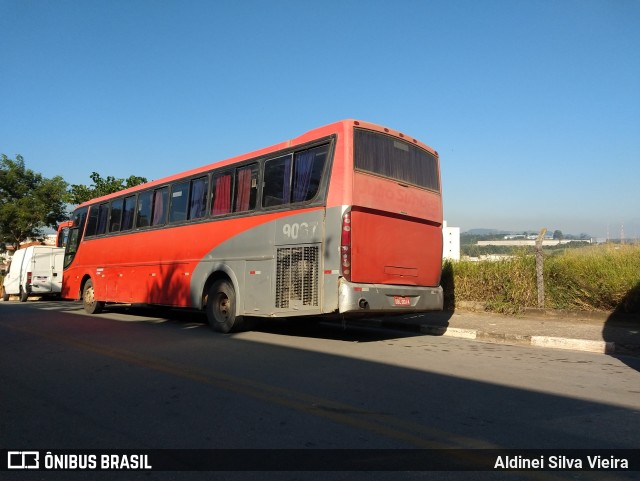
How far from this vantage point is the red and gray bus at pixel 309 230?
24.7ft

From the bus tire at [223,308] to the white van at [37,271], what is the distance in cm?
1614

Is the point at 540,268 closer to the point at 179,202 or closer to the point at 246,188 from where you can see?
the point at 246,188

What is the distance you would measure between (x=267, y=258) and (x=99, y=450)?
5236mm

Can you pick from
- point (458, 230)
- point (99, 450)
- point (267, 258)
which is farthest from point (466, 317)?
point (458, 230)

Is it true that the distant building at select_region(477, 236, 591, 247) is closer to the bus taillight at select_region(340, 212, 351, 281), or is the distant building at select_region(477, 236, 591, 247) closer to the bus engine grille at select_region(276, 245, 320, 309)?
the bus taillight at select_region(340, 212, 351, 281)

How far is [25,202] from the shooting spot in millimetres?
31109

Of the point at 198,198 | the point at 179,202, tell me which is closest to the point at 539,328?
the point at 198,198

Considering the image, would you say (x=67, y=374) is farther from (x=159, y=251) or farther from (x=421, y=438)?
(x=159, y=251)

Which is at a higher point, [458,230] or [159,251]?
[458,230]

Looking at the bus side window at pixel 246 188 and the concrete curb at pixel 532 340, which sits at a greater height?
the bus side window at pixel 246 188

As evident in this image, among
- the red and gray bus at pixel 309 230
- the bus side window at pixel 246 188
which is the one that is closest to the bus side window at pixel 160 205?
the red and gray bus at pixel 309 230

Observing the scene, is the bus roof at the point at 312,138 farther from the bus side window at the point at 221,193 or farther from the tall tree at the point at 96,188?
the tall tree at the point at 96,188

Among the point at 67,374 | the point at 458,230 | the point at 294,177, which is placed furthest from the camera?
the point at 458,230

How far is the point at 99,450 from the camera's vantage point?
11.5 feet
